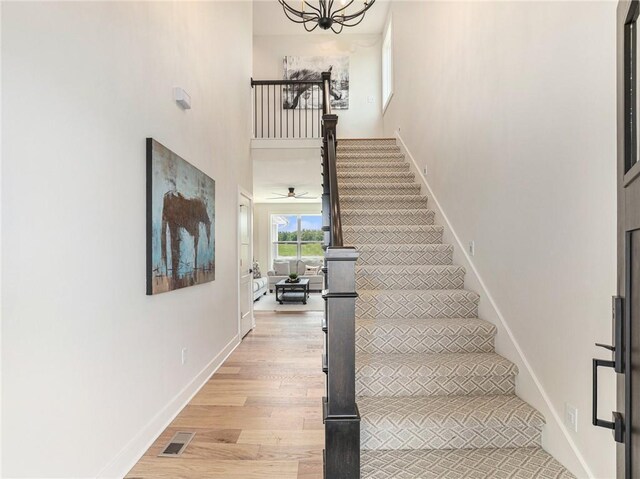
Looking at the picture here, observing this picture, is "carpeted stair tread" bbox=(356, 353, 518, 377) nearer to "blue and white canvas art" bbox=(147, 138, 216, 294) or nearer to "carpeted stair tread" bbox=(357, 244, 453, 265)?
"carpeted stair tread" bbox=(357, 244, 453, 265)

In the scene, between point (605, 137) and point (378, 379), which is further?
point (378, 379)

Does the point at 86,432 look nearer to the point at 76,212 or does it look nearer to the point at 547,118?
the point at 76,212

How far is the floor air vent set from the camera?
2207 millimetres

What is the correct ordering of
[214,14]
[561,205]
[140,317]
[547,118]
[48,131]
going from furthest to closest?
1. [214,14]
2. [140,317]
3. [547,118]
4. [561,205]
5. [48,131]

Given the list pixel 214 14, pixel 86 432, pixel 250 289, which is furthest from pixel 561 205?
pixel 250 289

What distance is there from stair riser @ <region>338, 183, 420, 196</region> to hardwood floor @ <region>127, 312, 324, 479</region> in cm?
195

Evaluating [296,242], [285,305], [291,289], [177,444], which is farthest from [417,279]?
[296,242]

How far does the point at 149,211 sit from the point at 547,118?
231cm

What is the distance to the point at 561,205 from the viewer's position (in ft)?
5.93

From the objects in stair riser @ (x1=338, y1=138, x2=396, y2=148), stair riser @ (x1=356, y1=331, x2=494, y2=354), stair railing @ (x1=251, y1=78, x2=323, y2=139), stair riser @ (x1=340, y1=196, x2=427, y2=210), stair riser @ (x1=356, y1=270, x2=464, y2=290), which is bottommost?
stair riser @ (x1=356, y1=331, x2=494, y2=354)

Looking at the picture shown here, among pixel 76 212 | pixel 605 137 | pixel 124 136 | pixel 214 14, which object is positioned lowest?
pixel 76 212

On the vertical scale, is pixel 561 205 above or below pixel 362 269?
above

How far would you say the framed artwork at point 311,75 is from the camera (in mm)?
7590

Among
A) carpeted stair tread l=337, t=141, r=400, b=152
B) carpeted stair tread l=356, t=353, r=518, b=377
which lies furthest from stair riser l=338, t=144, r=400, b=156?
carpeted stair tread l=356, t=353, r=518, b=377
